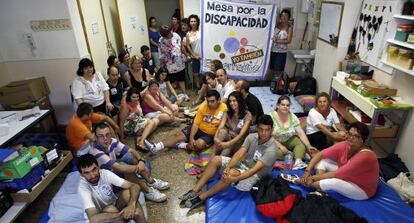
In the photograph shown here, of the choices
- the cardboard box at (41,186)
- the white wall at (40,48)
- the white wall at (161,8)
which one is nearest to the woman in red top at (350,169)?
the cardboard box at (41,186)

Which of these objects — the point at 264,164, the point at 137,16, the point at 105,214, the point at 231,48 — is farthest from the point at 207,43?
the point at 105,214

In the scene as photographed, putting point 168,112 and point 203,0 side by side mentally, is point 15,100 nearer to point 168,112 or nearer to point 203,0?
point 168,112

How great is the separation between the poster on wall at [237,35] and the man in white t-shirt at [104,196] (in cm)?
281

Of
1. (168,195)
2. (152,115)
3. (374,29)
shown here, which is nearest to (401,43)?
(374,29)

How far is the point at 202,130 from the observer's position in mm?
3371

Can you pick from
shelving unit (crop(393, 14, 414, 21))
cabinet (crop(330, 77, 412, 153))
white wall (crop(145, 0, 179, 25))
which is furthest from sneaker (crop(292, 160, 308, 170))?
white wall (crop(145, 0, 179, 25))

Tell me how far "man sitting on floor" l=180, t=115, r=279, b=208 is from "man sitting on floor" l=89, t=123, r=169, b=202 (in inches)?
12.0

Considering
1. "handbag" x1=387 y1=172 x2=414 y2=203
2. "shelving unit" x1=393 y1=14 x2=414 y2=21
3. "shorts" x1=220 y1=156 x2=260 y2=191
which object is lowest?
"handbag" x1=387 y1=172 x2=414 y2=203

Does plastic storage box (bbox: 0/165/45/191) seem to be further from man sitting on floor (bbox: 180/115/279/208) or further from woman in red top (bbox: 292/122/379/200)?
woman in red top (bbox: 292/122/379/200)

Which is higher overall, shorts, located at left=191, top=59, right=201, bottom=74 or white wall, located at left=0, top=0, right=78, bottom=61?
white wall, located at left=0, top=0, right=78, bottom=61

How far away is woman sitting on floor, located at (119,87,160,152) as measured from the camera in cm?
362

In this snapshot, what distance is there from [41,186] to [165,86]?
230 cm

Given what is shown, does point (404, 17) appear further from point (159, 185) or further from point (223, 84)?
point (159, 185)

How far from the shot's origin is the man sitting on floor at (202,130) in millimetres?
3262
